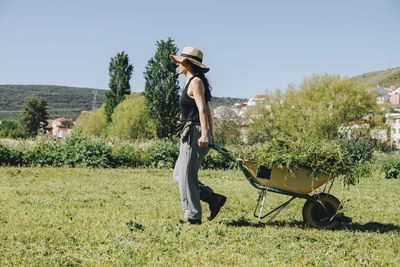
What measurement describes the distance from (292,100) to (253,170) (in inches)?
1550

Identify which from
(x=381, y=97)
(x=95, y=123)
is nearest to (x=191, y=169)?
(x=381, y=97)

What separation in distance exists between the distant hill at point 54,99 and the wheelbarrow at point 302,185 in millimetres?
106807

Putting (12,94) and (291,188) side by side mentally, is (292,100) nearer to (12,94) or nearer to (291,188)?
(291,188)

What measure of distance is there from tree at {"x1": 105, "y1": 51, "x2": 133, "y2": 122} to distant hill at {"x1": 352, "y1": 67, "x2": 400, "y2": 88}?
4291 inches

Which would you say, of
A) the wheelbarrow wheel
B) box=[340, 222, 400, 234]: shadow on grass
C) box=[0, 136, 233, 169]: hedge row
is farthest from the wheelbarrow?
box=[0, 136, 233, 169]: hedge row

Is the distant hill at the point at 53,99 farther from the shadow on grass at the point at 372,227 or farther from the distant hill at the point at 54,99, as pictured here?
the shadow on grass at the point at 372,227

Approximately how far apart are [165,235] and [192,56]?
1.94 meters

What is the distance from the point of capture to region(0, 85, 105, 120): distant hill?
369 feet

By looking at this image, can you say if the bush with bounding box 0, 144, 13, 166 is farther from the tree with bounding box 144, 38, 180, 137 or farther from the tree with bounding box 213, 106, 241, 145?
the tree with bounding box 213, 106, 241, 145

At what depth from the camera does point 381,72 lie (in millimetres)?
156500

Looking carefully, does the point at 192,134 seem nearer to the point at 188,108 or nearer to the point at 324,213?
the point at 188,108

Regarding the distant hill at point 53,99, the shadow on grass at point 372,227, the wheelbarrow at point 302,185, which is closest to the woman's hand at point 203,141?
the wheelbarrow at point 302,185

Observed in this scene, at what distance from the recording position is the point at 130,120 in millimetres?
44406

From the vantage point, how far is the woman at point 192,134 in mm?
3904
